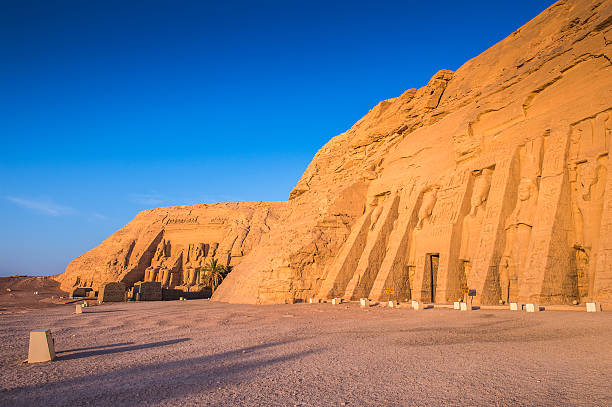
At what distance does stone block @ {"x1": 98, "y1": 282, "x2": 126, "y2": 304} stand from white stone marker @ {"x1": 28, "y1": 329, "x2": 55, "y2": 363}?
2506 centimetres

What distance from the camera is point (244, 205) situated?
2068 inches

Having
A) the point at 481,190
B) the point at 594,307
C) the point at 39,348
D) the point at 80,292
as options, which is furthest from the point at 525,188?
the point at 80,292

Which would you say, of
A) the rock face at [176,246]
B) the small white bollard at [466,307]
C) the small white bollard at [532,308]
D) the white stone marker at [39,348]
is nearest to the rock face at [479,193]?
the small white bollard at [532,308]

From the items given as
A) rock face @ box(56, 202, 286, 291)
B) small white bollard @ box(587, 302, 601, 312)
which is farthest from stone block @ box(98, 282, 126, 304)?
small white bollard @ box(587, 302, 601, 312)

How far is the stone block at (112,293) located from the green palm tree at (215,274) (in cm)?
888

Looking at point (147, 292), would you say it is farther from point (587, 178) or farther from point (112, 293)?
point (587, 178)

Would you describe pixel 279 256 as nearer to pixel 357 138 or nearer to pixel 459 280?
pixel 459 280

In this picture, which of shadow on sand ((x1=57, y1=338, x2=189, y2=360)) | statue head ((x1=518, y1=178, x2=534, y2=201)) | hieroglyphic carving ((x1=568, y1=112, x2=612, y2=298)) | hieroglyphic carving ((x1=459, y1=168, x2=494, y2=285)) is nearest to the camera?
shadow on sand ((x1=57, y1=338, x2=189, y2=360))

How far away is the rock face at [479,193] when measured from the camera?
12.3 metres

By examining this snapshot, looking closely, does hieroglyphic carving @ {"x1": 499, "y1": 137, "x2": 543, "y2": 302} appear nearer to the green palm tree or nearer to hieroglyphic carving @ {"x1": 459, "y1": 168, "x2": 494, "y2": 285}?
hieroglyphic carving @ {"x1": 459, "y1": 168, "x2": 494, "y2": 285}

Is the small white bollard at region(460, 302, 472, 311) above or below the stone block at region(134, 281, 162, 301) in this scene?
above

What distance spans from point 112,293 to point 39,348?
25.3 metres

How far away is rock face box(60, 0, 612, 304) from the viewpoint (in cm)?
1233

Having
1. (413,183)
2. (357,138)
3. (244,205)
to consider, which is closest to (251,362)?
(413,183)
